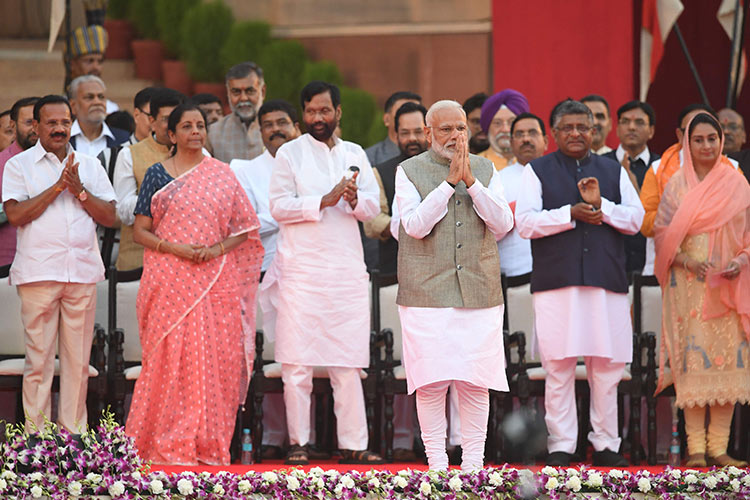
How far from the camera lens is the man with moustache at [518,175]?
7.10m

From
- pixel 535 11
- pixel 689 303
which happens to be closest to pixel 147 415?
pixel 689 303

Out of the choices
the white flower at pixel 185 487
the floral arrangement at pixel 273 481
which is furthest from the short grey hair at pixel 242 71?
the white flower at pixel 185 487

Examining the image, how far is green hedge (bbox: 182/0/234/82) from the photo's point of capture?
1105 centimetres

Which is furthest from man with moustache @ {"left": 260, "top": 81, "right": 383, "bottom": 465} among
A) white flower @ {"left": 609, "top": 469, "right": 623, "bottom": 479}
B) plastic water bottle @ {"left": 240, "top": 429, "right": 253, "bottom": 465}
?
white flower @ {"left": 609, "top": 469, "right": 623, "bottom": 479}

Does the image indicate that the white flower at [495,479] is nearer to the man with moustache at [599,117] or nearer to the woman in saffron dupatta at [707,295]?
the woman in saffron dupatta at [707,295]

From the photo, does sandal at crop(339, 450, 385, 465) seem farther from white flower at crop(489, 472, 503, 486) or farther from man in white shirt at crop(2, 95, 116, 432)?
white flower at crop(489, 472, 503, 486)

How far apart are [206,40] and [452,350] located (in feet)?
21.3

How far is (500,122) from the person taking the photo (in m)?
7.73

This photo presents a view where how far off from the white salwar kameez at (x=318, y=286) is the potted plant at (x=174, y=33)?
496 cm

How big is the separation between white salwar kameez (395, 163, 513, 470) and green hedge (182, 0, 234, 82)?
6.09 metres

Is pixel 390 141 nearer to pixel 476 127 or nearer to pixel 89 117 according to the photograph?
pixel 476 127

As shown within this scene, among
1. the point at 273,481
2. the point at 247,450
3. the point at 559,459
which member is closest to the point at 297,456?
the point at 247,450

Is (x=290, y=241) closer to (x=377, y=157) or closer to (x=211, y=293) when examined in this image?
(x=211, y=293)

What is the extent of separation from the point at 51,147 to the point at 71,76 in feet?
8.85
